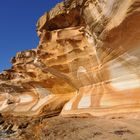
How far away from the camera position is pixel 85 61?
7797mm

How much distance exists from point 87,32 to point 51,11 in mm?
1985

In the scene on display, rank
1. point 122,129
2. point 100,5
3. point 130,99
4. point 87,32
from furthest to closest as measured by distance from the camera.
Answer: point 87,32, point 100,5, point 130,99, point 122,129

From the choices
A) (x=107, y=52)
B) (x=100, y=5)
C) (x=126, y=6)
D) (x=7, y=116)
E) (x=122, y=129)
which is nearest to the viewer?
(x=122, y=129)

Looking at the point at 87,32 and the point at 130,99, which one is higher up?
the point at 87,32

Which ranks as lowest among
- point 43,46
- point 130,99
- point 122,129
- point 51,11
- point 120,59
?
point 122,129

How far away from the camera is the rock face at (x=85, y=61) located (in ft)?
17.6

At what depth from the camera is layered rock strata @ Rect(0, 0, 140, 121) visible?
17.6 feet

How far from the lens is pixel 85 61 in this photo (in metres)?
7.80

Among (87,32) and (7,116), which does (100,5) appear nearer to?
(87,32)

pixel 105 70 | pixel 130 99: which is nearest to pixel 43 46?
pixel 105 70

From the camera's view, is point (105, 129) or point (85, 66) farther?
point (85, 66)

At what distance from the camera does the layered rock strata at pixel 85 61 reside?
A: 537 cm

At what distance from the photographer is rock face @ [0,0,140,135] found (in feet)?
17.6

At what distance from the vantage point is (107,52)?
20.7 ft
